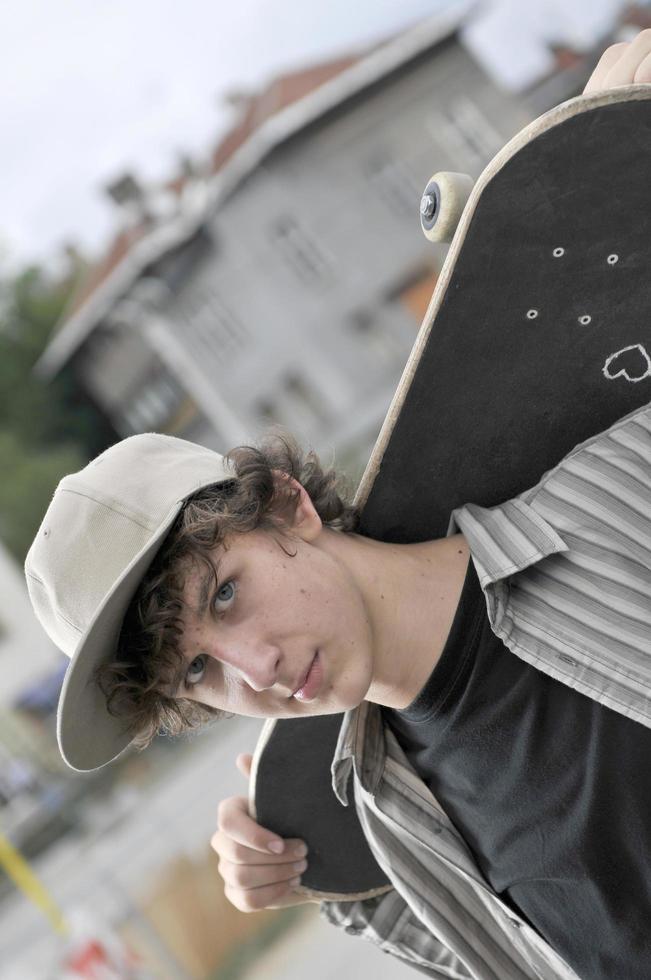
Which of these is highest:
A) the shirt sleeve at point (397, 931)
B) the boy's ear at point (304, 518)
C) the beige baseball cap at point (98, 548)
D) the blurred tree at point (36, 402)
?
the blurred tree at point (36, 402)

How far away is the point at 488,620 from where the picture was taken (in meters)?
1.22

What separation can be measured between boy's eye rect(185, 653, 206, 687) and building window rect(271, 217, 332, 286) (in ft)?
38.2

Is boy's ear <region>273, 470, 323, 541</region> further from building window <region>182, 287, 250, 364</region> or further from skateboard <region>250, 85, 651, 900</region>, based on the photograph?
building window <region>182, 287, 250, 364</region>

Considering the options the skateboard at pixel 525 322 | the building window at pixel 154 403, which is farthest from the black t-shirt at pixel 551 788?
the building window at pixel 154 403

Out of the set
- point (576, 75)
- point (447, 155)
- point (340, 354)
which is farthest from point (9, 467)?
point (576, 75)

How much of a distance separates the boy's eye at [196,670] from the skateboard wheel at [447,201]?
56cm

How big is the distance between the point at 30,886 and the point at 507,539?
4872mm

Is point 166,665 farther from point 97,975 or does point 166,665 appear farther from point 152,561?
point 97,975

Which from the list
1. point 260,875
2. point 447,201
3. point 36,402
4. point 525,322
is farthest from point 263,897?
point 36,402

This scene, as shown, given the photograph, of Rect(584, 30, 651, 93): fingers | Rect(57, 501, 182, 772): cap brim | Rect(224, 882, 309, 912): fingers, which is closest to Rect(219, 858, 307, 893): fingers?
Rect(224, 882, 309, 912): fingers

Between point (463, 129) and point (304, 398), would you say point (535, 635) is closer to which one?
point (304, 398)

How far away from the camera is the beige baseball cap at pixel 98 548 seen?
1200mm

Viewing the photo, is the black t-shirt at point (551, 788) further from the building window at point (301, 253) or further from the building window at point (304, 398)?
the building window at point (301, 253)

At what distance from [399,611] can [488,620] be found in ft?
0.34
